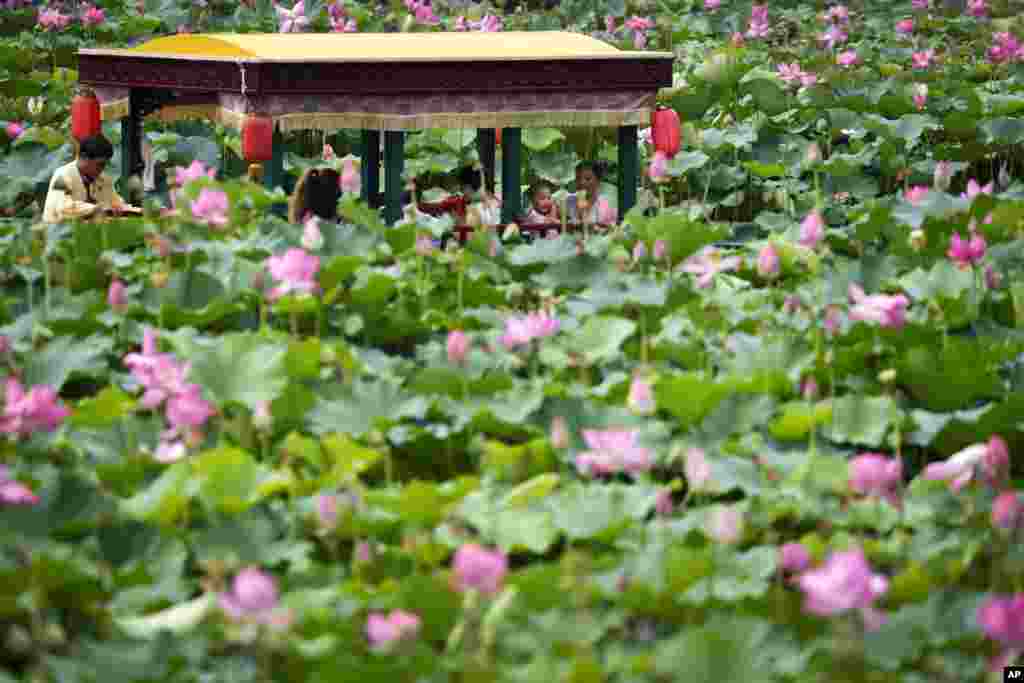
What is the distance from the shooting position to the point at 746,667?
10.2ft

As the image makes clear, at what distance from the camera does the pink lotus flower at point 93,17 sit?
13297 millimetres

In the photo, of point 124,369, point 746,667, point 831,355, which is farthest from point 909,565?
point 124,369

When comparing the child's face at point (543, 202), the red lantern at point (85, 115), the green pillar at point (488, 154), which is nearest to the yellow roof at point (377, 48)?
the red lantern at point (85, 115)

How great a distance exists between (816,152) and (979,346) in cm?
144

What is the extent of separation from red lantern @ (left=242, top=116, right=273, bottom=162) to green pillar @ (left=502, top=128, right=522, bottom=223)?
1.19 metres

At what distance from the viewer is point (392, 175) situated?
25.7 feet

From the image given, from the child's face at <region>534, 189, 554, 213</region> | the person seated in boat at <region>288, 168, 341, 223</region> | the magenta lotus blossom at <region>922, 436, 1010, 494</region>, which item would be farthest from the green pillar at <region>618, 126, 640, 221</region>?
the magenta lotus blossom at <region>922, 436, 1010, 494</region>

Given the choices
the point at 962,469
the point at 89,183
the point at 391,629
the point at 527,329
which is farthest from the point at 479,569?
the point at 89,183

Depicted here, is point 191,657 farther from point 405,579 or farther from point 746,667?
point 746,667

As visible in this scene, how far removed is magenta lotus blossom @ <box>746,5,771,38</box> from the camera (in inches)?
554

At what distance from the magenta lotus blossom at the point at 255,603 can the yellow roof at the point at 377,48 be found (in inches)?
185

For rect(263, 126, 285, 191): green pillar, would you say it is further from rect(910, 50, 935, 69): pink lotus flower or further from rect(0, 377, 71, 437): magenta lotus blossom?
rect(910, 50, 935, 69): pink lotus flower

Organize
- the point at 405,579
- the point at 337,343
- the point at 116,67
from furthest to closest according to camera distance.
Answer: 1. the point at 116,67
2. the point at 337,343
3. the point at 405,579

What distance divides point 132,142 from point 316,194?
2.05m
